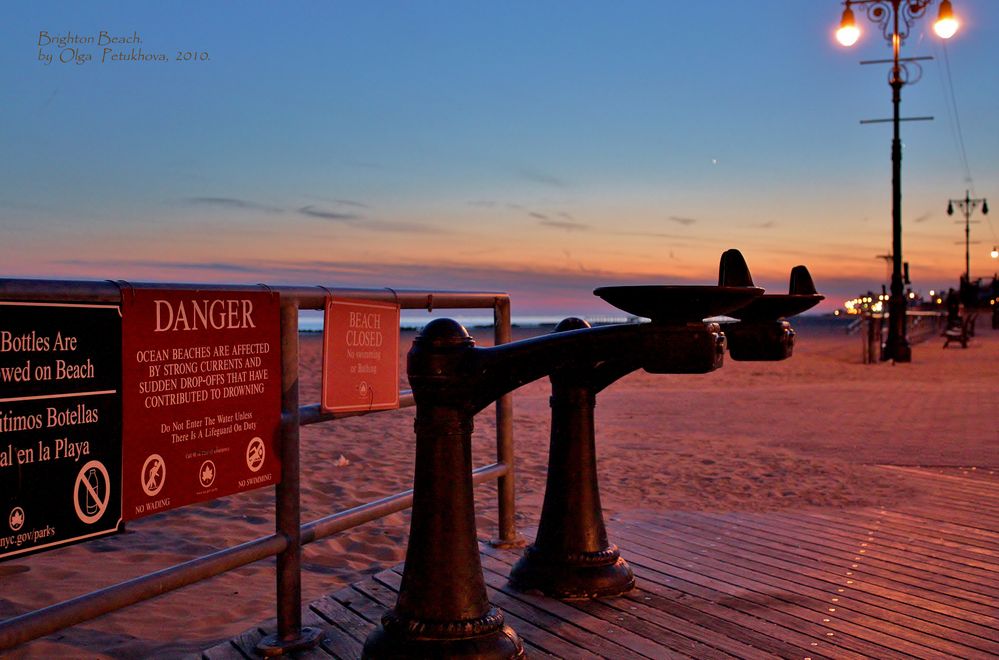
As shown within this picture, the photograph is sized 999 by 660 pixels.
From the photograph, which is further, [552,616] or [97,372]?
[552,616]

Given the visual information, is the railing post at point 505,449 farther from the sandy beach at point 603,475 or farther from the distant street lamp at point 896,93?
the distant street lamp at point 896,93

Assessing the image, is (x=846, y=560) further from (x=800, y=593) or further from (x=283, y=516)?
(x=283, y=516)

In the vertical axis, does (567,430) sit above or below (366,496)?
above

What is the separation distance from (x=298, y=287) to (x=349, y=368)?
0.39 meters

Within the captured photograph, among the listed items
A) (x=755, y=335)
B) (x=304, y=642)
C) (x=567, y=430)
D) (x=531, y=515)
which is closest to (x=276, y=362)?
(x=304, y=642)

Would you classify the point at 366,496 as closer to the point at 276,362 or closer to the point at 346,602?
the point at 346,602

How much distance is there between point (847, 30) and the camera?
18203 millimetres

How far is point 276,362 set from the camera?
2.80 meters

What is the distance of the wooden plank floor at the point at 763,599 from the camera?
2715 millimetres

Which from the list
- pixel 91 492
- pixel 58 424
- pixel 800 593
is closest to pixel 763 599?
pixel 800 593

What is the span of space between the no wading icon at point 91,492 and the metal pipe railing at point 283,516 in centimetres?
19

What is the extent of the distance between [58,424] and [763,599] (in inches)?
93.0

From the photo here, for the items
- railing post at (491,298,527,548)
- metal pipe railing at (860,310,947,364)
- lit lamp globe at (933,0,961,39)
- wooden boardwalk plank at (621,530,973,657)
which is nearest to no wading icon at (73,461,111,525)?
railing post at (491,298,527,548)

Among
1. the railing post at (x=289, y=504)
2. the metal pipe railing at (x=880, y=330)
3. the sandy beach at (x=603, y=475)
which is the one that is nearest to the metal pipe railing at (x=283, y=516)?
the railing post at (x=289, y=504)
